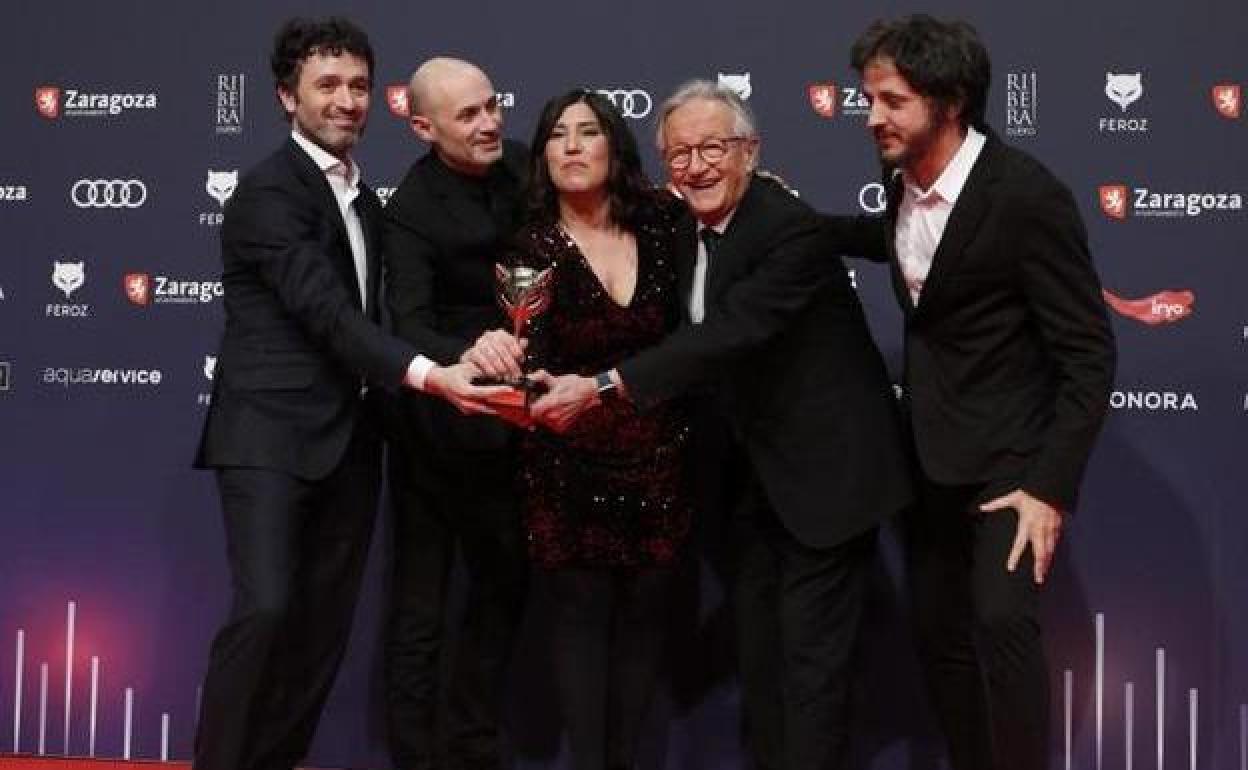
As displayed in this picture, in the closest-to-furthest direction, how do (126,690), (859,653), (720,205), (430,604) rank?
(720,205), (430,604), (859,653), (126,690)

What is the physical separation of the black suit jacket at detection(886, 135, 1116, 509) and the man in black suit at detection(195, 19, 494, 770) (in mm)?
795

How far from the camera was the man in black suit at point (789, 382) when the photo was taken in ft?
8.26

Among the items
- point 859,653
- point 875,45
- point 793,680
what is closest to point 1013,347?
point 875,45

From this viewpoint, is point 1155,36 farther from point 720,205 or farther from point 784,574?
point 784,574

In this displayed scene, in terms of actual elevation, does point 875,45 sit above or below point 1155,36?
below

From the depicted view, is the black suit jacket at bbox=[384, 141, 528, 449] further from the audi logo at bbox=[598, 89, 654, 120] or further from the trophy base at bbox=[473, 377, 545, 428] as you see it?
the audi logo at bbox=[598, 89, 654, 120]

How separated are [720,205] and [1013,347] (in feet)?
1.94

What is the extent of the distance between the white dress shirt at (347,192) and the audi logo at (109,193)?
0.83 meters

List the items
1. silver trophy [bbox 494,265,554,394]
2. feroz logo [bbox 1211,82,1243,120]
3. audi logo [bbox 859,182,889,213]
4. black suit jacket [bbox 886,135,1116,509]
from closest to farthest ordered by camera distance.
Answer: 1. black suit jacket [bbox 886,135,1116,509]
2. silver trophy [bbox 494,265,554,394]
3. feroz logo [bbox 1211,82,1243,120]
4. audi logo [bbox 859,182,889,213]

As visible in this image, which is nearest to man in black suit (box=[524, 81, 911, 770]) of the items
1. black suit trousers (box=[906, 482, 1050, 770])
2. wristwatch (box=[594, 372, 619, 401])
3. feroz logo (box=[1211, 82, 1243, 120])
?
wristwatch (box=[594, 372, 619, 401])

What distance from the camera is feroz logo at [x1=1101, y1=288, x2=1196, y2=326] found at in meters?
3.08

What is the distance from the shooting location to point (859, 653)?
10.6 feet

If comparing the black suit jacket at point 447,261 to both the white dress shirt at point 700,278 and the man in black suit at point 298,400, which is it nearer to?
the man in black suit at point 298,400

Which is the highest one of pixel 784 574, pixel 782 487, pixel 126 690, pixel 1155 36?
pixel 1155 36
